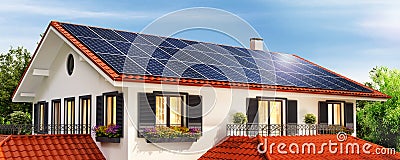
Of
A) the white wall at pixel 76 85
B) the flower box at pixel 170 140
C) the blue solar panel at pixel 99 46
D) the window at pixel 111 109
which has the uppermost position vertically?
the blue solar panel at pixel 99 46

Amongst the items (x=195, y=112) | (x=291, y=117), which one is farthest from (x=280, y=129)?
(x=195, y=112)

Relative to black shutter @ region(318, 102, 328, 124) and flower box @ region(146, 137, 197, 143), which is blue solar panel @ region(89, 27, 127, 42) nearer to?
flower box @ region(146, 137, 197, 143)

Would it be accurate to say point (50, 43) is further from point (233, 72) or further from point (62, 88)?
point (233, 72)

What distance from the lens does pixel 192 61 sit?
19.9 m

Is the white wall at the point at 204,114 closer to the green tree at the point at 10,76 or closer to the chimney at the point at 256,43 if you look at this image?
the chimney at the point at 256,43

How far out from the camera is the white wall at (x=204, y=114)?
17016 mm

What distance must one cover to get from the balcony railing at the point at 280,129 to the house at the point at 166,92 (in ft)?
0.13

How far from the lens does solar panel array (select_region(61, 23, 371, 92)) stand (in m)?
18.1

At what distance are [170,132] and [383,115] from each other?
84.8ft

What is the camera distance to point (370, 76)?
41.9m

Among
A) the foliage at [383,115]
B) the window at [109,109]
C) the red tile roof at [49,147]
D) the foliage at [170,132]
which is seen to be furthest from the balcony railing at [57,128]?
the foliage at [383,115]

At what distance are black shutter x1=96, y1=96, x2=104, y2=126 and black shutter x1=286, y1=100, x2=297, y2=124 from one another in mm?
7536

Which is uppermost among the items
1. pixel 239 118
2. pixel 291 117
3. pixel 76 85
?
pixel 76 85

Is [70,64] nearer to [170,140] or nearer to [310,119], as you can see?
[170,140]
